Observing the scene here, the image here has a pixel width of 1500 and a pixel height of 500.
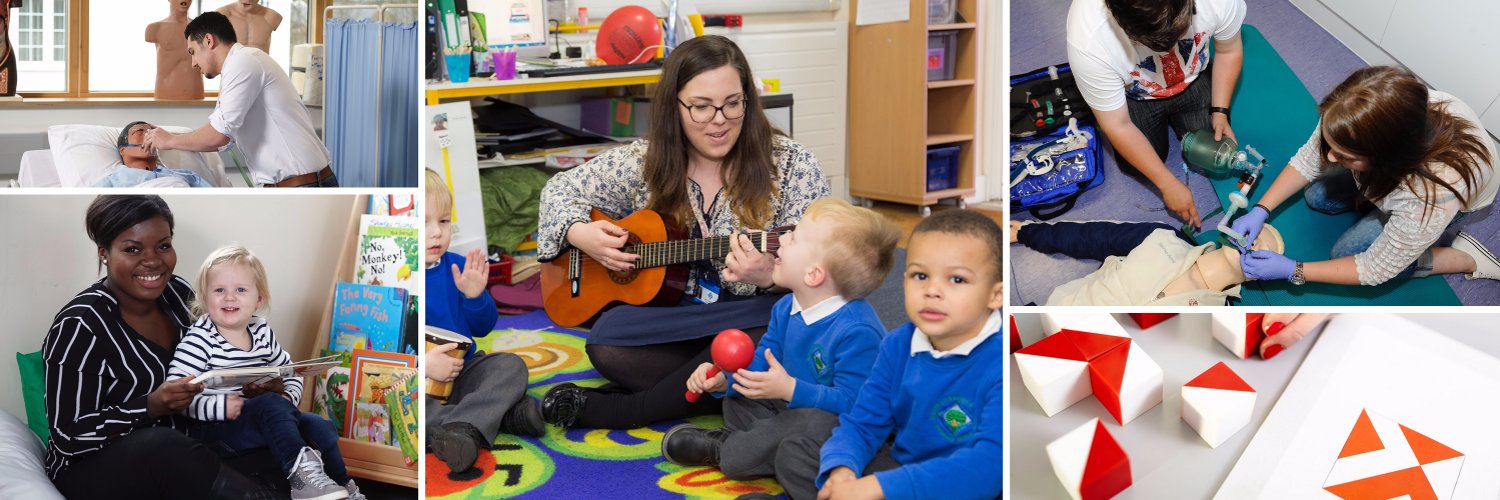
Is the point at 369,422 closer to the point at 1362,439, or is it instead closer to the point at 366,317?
the point at 366,317

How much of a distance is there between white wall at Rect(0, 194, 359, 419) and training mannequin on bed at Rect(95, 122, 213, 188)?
17.6 inches

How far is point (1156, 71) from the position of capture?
5.90 feet

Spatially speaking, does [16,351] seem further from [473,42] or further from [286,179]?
[473,42]

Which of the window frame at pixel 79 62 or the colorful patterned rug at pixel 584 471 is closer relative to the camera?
the colorful patterned rug at pixel 584 471

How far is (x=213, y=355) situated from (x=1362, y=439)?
1.76m

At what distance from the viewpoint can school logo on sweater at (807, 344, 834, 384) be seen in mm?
1716

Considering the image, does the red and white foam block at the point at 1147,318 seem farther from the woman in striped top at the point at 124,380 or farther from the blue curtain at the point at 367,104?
the blue curtain at the point at 367,104

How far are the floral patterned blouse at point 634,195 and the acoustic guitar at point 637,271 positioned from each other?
0.07 ft

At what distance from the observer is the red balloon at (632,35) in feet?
11.4

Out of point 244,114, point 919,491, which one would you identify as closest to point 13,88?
→ point 244,114

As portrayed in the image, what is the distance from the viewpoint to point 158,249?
66.2 inches

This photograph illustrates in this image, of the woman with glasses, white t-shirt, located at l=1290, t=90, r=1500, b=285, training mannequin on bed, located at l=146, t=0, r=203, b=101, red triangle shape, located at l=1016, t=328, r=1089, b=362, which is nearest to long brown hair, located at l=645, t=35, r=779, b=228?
the woman with glasses

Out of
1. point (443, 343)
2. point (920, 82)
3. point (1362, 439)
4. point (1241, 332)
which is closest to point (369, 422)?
point (443, 343)

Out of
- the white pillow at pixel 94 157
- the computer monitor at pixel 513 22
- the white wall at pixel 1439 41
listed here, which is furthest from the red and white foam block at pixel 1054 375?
the computer monitor at pixel 513 22
